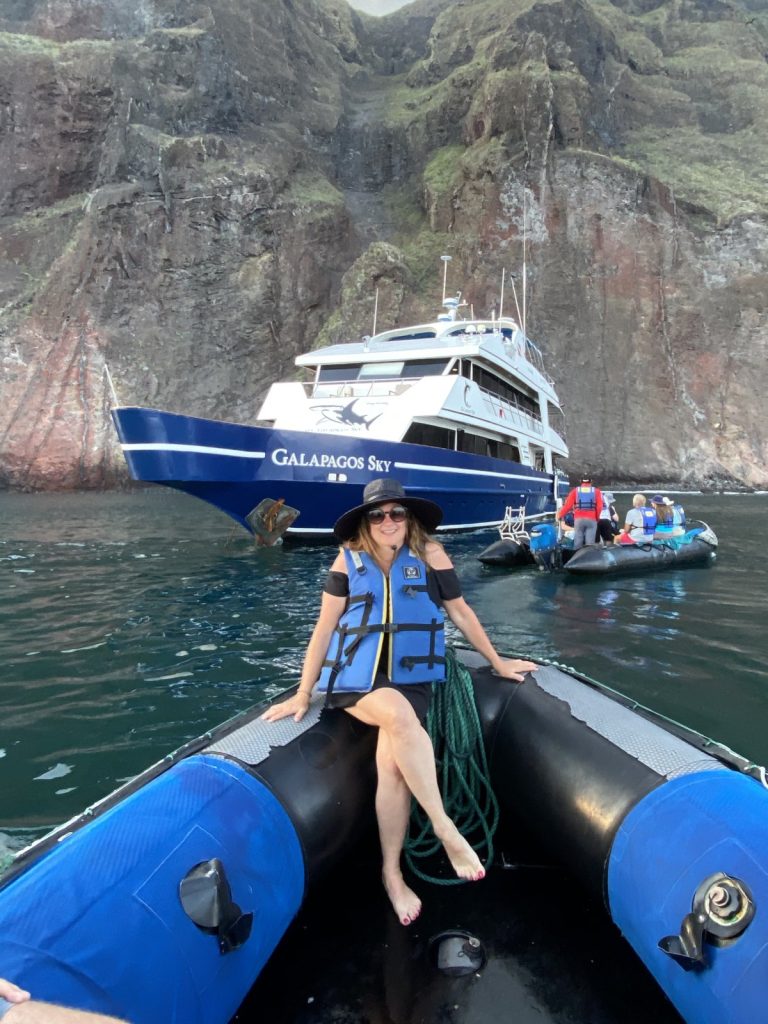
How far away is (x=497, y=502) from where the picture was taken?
60.5 ft

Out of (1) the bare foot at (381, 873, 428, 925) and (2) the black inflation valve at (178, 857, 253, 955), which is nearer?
(2) the black inflation valve at (178, 857, 253, 955)

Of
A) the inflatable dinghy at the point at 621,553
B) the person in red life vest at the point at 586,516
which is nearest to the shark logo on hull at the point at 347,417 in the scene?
the inflatable dinghy at the point at 621,553

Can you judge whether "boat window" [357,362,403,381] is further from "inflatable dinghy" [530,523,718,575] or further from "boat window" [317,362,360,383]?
"inflatable dinghy" [530,523,718,575]

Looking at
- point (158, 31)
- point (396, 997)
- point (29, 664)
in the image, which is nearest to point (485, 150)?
point (158, 31)

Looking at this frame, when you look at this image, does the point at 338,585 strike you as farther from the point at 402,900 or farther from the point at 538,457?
the point at 538,457

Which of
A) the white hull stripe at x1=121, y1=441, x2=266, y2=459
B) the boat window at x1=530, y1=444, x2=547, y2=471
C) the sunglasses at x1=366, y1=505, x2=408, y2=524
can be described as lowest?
the sunglasses at x1=366, y1=505, x2=408, y2=524

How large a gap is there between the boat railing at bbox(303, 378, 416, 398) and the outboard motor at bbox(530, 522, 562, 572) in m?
5.31

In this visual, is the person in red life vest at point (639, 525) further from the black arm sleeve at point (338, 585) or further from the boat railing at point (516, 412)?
the black arm sleeve at point (338, 585)

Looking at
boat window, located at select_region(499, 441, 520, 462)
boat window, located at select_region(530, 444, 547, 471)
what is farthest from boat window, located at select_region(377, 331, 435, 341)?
boat window, located at select_region(530, 444, 547, 471)

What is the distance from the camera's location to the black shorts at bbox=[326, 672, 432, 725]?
318cm

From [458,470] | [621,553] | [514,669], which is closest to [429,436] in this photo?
[458,470]

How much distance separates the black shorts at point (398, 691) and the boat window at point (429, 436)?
1173 centimetres

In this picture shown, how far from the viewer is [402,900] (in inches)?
115

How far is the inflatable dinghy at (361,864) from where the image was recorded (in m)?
1.91
